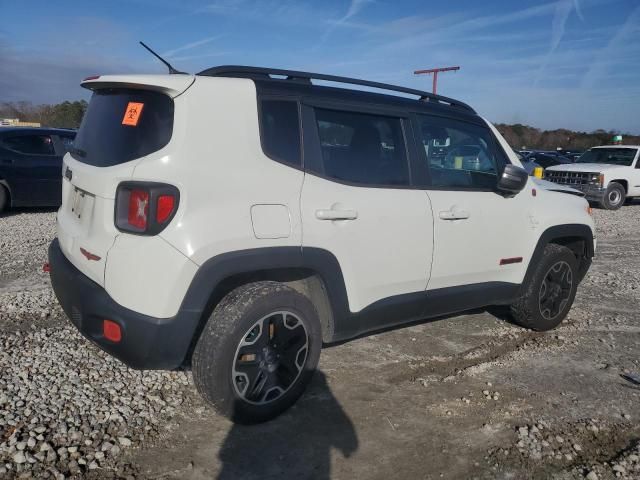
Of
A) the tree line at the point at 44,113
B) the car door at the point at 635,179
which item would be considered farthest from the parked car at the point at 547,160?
the tree line at the point at 44,113

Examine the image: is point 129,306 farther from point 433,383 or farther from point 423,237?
point 433,383

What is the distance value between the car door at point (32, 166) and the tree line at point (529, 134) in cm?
1556

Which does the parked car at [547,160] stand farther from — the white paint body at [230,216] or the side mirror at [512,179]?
the white paint body at [230,216]

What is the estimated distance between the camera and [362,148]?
3424 mm

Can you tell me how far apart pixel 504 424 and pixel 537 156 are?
2503cm

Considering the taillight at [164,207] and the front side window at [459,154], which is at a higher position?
the front side window at [459,154]

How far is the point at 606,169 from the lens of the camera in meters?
15.0

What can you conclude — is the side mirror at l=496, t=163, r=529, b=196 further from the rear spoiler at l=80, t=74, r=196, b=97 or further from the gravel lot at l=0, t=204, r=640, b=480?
the rear spoiler at l=80, t=74, r=196, b=97

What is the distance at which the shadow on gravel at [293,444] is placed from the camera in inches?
106

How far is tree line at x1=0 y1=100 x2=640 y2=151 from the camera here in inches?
999

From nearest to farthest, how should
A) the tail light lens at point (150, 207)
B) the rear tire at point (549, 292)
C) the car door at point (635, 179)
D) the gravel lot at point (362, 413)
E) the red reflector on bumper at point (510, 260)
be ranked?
the tail light lens at point (150, 207) → the gravel lot at point (362, 413) → the red reflector on bumper at point (510, 260) → the rear tire at point (549, 292) → the car door at point (635, 179)

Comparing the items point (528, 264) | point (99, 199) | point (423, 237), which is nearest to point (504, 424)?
point (423, 237)

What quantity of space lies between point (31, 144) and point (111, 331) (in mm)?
7979

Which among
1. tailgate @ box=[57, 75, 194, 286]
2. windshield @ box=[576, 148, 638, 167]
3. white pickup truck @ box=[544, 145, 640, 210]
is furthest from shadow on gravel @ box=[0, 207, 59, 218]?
windshield @ box=[576, 148, 638, 167]
